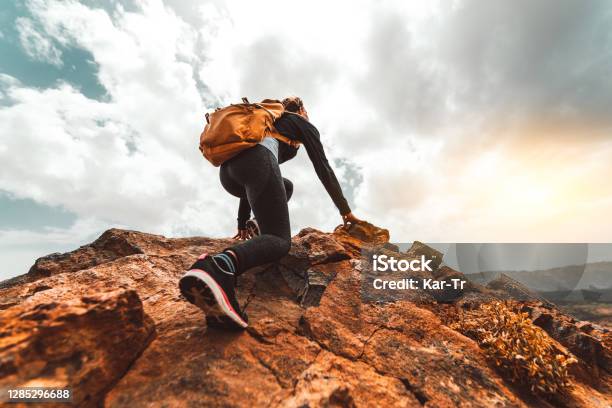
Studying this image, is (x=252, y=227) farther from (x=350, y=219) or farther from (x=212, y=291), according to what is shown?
(x=212, y=291)

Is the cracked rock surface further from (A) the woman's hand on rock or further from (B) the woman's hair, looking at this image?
(B) the woman's hair

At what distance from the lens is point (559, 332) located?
4281 millimetres

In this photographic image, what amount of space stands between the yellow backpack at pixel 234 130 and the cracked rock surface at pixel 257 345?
1.78 meters

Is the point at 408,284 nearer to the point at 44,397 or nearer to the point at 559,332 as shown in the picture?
the point at 559,332

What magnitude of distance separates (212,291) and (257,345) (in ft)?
2.68

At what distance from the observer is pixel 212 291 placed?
2354 millimetres

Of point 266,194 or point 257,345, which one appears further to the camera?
point 266,194

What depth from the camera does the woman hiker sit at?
242 cm

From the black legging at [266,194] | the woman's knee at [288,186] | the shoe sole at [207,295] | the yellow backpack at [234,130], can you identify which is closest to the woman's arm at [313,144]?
the yellow backpack at [234,130]

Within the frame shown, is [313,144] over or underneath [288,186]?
over

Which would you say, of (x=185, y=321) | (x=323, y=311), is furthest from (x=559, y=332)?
(x=185, y=321)

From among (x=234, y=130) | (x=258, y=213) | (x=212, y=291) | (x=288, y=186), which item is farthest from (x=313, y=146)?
(x=212, y=291)

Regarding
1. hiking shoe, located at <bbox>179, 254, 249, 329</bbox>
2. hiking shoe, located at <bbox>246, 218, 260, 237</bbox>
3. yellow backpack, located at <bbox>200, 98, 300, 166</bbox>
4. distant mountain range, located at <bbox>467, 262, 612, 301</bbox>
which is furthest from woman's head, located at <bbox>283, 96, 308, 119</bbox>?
distant mountain range, located at <bbox>467, 262, 612, 301</bbox>

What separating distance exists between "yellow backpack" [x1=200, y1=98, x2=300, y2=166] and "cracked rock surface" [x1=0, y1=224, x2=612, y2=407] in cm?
178
